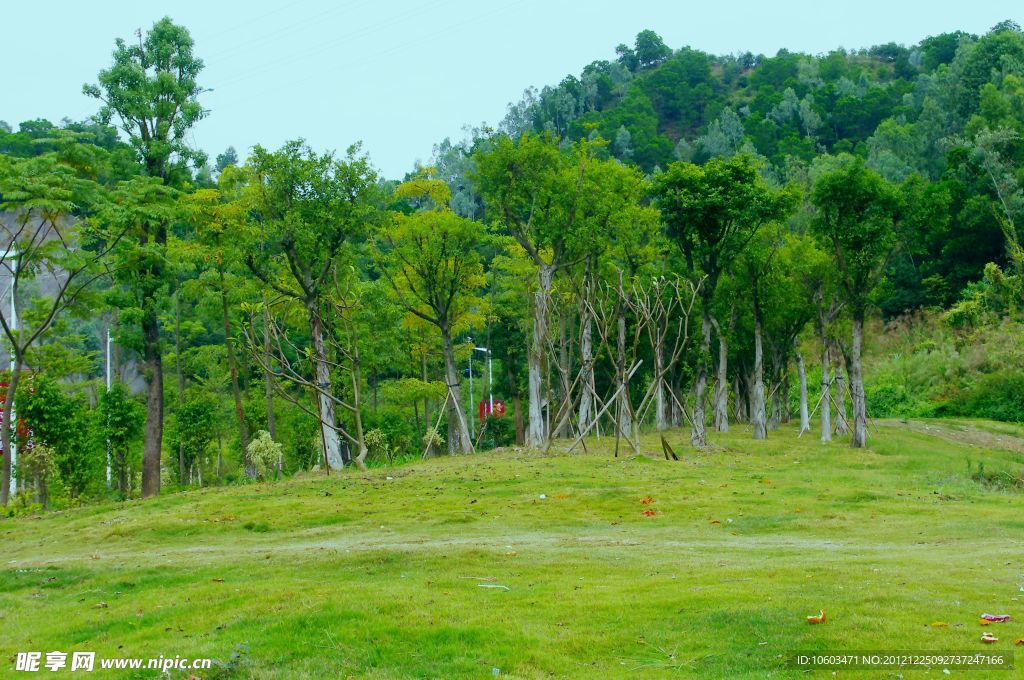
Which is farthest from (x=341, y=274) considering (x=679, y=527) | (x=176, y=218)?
(x=679, y=527)

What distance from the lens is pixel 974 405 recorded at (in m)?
52.9

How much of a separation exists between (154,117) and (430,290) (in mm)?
12253

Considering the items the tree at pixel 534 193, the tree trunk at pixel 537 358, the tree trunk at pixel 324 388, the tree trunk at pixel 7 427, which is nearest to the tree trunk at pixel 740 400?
the tree trunk at pixel 537 358

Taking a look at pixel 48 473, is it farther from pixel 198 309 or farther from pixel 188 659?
pixel 188 659

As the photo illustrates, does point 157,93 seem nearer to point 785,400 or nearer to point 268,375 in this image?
point 268,375

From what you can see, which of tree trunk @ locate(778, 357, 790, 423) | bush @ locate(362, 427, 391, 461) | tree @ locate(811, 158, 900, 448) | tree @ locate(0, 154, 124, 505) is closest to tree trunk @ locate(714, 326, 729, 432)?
tree @ locate(811, 158, 900, 448)

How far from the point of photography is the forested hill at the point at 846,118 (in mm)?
68188

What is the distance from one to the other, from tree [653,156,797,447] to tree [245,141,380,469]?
479 inches

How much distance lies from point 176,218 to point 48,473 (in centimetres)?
1174

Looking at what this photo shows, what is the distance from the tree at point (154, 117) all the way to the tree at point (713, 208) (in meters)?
18.2

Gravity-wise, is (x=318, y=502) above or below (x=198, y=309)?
below

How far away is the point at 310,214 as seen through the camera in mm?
33406

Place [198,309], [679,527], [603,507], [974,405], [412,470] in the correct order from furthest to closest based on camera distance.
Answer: [974,405], [198,309], [412,470], [603,507], [679,527]

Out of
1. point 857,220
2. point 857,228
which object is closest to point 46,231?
point 857,228
